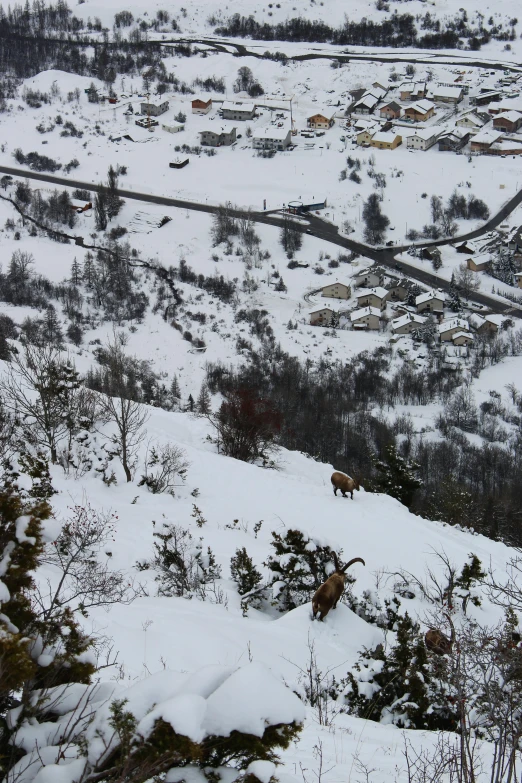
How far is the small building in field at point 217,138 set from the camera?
7219 centimetres

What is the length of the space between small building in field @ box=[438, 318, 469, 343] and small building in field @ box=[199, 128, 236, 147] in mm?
35163

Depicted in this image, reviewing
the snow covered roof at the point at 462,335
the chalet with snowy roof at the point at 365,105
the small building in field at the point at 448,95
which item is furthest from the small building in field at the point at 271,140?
the snow covered roof at the point at 462,335

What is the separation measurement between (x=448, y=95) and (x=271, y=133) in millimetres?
22725

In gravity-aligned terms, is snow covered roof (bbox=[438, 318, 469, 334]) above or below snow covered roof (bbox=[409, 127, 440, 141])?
below

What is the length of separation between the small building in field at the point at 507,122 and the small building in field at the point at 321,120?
53.8 ft

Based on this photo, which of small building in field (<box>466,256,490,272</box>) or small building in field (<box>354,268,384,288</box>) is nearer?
small building in field (<box>354,268,384,288</box>)

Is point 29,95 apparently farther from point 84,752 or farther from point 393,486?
point 84,752

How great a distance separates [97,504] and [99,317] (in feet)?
110

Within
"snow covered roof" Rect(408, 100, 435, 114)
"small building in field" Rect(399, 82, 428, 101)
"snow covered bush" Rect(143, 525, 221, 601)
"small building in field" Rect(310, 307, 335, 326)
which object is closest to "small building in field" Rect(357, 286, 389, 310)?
"small building in field" Rect(310, 307, 335, 326)

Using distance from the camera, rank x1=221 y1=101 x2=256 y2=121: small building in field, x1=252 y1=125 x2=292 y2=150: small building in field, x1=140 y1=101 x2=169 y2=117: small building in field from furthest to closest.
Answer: x1=140 y1=101 x2=169 y2=117: small building in field < x1=221 y1=101 x2=256 y2=121: small building in field < x1=252 y1=125 x2=292 y2=150: small building in field

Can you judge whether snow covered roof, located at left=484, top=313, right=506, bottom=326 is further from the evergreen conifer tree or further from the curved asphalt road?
the evergreen conifer tree

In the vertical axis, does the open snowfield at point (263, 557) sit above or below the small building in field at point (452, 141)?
below

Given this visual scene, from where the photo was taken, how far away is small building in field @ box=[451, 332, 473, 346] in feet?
154

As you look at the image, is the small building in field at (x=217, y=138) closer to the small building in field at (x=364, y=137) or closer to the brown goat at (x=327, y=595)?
the small building in field at (x=364, y=137)
